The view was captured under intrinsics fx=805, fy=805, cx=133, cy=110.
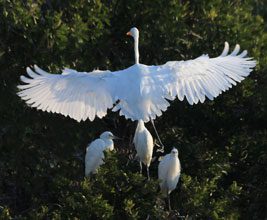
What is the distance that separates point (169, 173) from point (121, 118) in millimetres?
1905

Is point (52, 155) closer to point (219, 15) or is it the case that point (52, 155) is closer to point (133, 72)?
point (133, 72)

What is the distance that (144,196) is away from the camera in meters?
5.01

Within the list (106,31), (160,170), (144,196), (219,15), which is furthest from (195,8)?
(144,196)

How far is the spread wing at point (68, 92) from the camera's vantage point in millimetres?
5723

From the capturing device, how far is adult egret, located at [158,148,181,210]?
17.6 ft

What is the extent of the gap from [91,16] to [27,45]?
602mm

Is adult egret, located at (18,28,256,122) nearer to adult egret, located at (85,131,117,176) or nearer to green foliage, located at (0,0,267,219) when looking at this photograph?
Result: adult egret, located at (85,131,117,176)

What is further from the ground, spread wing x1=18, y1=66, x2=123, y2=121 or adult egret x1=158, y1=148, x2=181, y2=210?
spread wing x1=18, y1=66, x2=123, y2=121

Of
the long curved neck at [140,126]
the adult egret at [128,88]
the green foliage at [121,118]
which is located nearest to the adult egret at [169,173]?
the green foliage at [121,118]

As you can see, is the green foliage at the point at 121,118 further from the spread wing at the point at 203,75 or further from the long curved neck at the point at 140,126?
the spread wing at the point at 203,75

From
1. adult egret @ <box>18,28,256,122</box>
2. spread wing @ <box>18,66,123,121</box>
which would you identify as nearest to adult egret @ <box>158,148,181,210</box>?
adult egret @ <box>18,28,256,122</box>

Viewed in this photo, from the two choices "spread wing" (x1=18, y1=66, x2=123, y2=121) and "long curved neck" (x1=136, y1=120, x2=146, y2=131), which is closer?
"spread wing" (x1=18, y1=66, x2=123, y2=121)

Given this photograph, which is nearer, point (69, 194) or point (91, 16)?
point (69, 194)

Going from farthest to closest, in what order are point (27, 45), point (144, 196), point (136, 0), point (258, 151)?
point (136, 0)
point (27, 45)
point (258, 151)
point (144, 196)
